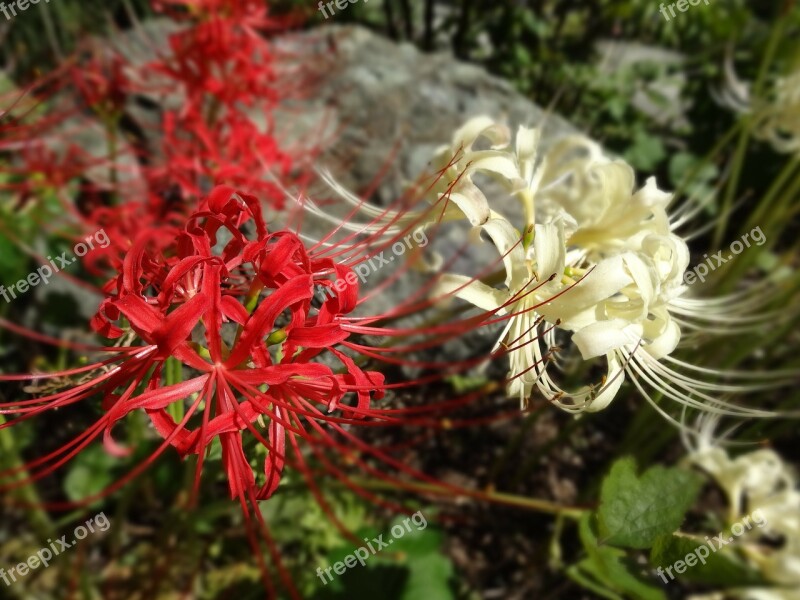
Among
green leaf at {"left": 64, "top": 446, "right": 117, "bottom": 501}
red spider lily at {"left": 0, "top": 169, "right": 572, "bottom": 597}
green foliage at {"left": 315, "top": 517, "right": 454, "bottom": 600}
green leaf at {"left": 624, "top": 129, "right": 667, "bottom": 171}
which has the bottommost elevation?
green foliage at {"left": 315, "top": 517, "right": 454, "bottom": 600}

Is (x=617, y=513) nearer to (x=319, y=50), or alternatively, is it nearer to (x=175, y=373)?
(x=175, y=373)

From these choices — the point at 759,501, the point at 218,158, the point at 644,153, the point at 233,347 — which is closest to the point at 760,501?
the point at 759,501

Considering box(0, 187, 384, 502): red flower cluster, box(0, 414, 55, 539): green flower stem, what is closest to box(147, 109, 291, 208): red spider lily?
box(0, 414, 55, 539): green flower stem

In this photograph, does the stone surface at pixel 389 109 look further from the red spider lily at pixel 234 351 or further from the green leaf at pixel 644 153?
the red spider lily at pixel 234 351

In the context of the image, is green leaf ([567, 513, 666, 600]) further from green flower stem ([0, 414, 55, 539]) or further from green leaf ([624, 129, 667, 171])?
green leaf ([624, 129, 667, 171])

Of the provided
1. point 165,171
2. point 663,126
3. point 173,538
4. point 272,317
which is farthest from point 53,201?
point 663,126
